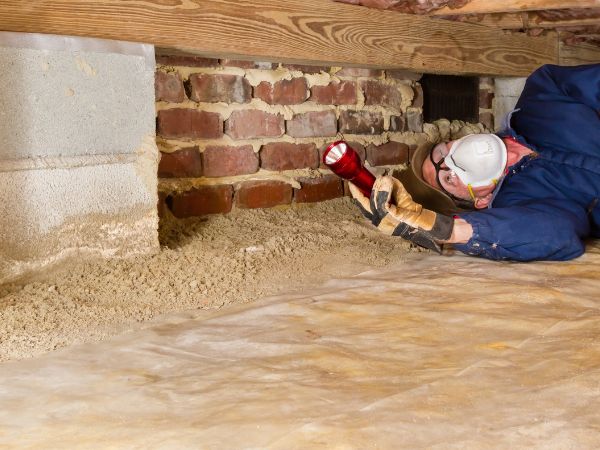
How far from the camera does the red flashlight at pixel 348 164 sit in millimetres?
1786

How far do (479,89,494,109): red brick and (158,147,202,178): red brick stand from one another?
1551 mm

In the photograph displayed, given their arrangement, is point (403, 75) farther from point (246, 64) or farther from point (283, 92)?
point (246, 64)

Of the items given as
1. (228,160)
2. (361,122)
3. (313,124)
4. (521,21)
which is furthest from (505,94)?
(228,160)

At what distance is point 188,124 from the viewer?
2.01m

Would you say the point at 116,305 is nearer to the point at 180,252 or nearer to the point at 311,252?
the point at 180,252

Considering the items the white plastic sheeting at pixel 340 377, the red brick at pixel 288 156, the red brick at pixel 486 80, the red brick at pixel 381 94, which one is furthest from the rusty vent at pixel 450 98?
the white plastic sheeting at pixel 340 377

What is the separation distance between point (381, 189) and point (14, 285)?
0.88 metres

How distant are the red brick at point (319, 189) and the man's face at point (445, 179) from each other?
337 mm

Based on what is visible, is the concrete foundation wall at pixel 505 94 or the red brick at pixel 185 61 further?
the concrete foundation wall at pixel 505 94

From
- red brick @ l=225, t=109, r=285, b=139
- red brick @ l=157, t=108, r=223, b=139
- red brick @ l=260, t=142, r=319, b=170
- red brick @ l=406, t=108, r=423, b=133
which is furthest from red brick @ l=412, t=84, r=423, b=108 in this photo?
red brick @ l=157, t=108, r=223, b=139

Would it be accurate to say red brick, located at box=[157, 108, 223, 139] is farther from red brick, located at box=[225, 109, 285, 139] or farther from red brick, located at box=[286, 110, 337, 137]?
red brick, located at box=[286, 110, 337, 137]

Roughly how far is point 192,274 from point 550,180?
3.50 ft

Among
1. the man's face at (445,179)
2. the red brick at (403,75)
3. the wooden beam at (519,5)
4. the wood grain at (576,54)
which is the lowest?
the man's face at (445,179)

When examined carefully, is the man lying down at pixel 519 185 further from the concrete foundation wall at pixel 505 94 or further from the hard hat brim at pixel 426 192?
the concrete foundation wall at pixel 505 94
